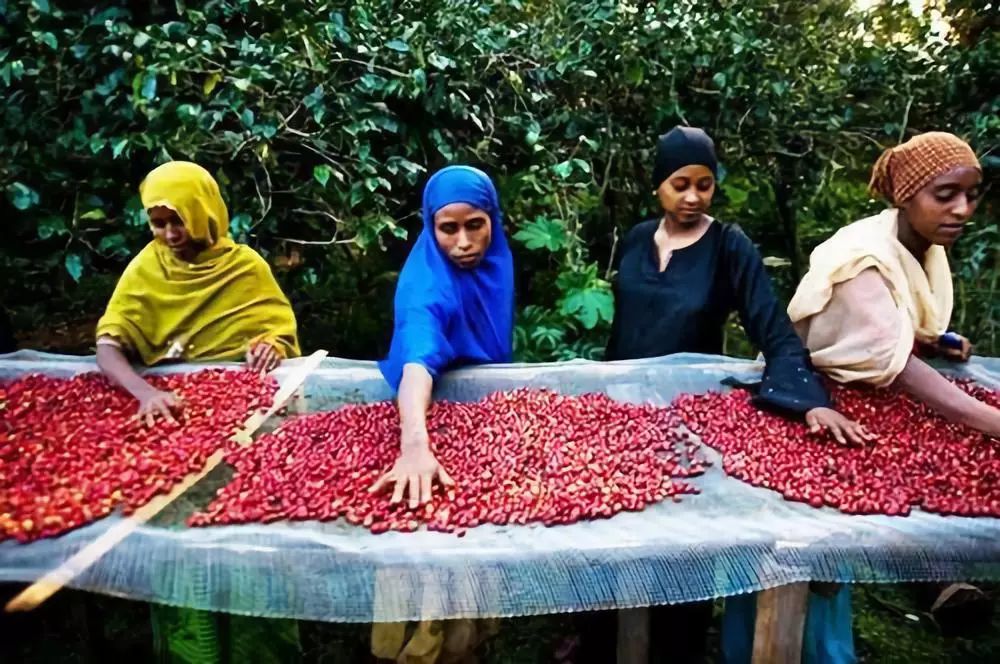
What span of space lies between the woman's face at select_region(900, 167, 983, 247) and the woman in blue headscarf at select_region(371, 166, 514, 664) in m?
1.14

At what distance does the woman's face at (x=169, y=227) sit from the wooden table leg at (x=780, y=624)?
5.88 ft

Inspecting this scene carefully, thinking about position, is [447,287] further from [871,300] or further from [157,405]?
[871,300]

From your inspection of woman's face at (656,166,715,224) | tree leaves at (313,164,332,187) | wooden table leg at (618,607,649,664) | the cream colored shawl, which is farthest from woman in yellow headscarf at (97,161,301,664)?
the cream colored shawl

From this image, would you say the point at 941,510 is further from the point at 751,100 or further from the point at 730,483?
the point at 751,100

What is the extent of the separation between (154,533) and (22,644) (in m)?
1.55

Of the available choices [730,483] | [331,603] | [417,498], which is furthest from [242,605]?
[730,483]

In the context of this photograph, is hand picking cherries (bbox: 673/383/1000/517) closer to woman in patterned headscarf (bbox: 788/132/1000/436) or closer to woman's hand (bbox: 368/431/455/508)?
woman in patterned headscarf (bbox: 788/132/1000/436)

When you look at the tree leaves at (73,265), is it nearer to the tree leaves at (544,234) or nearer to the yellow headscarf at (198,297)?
the yellow headscarf at (198,297)

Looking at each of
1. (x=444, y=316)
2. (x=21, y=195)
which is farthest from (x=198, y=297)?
(x=21, y=195)

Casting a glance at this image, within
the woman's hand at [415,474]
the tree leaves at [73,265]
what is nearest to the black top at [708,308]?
the woman's hand at [415,474]

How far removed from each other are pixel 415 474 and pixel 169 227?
1.09m

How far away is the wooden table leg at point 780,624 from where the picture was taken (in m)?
1.59

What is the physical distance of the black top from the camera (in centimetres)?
201

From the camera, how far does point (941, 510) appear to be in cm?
157
